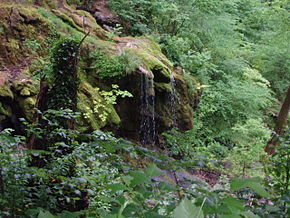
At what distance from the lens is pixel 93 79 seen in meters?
6.79

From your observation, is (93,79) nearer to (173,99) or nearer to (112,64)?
(112,64)

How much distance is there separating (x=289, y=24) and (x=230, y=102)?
342 centimetres

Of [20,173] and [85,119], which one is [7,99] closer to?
[85,119]

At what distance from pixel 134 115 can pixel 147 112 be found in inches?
13.7

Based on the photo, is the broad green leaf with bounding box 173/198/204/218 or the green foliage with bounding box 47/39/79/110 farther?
the green foliage with bounding box 47/39/79/110

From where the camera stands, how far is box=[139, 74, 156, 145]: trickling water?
6.94 metres

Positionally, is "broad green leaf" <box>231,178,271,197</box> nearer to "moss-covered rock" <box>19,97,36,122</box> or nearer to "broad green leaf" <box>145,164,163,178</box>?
"broad green leaf" <box>145,164,163,178</box>

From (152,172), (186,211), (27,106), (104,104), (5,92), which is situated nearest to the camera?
(186,211)

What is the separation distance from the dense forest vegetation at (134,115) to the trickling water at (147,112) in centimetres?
3

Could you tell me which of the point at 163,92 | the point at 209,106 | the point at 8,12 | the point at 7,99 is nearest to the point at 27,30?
the point at 8,12

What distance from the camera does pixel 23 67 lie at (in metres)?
5.71

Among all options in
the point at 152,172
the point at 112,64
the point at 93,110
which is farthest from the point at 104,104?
the point at 152,172

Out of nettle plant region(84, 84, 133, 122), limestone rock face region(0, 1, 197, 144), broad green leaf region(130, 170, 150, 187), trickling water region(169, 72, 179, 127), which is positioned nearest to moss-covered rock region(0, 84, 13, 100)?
limestone rock face region(0, 1, 197, 144)

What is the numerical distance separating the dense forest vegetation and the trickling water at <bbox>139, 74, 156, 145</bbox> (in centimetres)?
3
